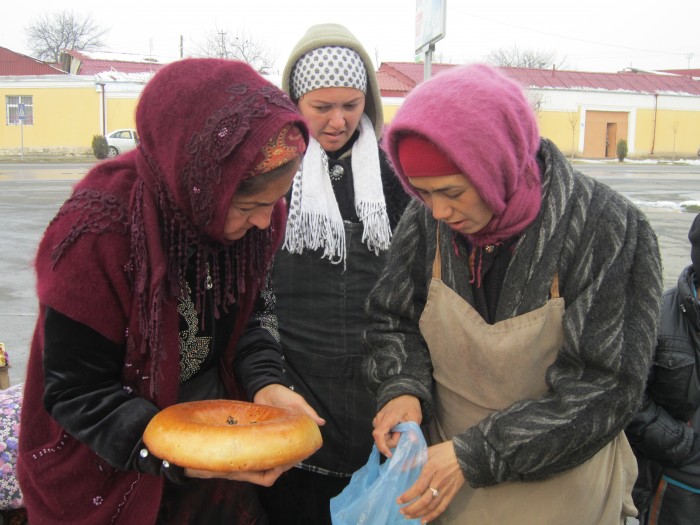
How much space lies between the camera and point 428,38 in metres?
5.89

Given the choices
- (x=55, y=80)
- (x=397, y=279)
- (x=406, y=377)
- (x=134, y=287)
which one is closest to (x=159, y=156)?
(x=134, y=287)

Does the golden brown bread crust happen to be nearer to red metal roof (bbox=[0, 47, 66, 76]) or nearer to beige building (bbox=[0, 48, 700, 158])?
beige building (bbox=[0, 48, 700, 158])

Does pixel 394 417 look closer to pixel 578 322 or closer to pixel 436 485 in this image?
pixel 436 485

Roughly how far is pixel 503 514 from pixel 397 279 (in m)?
0.72

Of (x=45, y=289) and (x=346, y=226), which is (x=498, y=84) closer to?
(x=346, y=226)

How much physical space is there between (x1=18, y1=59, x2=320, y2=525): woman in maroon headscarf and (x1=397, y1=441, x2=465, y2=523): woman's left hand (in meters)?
0.37

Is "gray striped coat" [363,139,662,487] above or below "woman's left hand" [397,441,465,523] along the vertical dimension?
above

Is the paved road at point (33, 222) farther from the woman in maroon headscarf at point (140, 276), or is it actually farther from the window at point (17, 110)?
the window at point (17, 110)

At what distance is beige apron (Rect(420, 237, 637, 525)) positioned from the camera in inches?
66.9

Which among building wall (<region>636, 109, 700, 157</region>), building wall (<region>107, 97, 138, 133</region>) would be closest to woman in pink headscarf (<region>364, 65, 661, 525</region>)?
building wall (<region>107, 97, 138, 133</region>)

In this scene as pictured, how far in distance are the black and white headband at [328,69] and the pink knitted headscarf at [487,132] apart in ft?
2.92

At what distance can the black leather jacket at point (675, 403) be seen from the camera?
231 cm

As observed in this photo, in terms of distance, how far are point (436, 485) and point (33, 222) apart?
10.8 meters

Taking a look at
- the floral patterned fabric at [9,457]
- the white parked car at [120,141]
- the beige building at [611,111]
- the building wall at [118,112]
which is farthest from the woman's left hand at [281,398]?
the beige building at [611,111]
